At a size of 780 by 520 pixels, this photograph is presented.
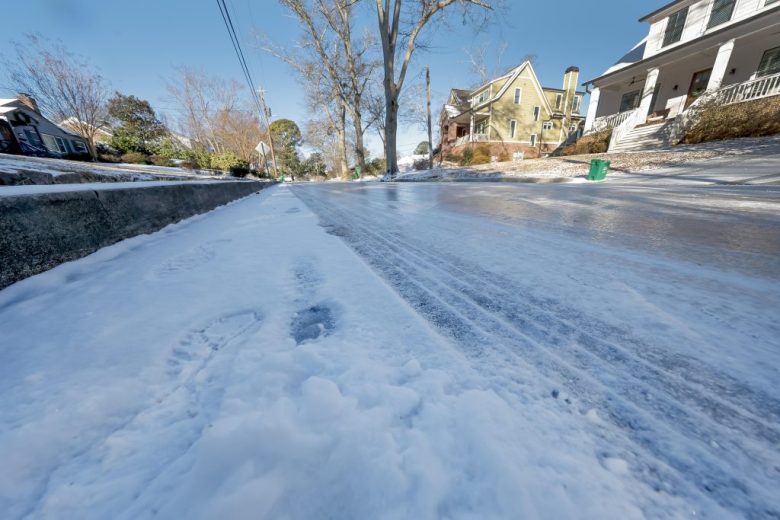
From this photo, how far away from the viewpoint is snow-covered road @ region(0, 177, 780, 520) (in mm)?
495

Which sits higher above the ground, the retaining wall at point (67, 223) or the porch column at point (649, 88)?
the porch column at point (649, 88)

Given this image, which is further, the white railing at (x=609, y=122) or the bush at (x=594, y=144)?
the bush at (x=594, y=144)

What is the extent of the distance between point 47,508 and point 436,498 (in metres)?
0.65

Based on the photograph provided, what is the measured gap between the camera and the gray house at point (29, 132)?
16.2 meters

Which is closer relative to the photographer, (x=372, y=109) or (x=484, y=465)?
(x=484, y=465)

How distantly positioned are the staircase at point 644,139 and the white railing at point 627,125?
125mm

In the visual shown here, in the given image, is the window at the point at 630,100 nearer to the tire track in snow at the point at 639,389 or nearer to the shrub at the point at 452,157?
the shrub at the point at 452,157

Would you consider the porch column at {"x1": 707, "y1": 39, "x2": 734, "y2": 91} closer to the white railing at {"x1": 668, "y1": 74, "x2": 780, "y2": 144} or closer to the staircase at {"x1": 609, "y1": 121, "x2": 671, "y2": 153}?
the white railing at {"x1": 668, "y1": 74, "x2": 780, "y2": 144}

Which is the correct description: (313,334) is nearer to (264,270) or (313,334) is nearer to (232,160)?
(264,270)

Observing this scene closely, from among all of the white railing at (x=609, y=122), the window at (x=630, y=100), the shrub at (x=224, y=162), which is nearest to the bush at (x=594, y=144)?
the white railing at (x=609, y=122)

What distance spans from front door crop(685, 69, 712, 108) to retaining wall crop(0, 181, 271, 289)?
1955cm

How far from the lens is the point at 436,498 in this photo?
1.63 ft

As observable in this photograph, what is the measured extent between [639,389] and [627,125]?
1707 cm

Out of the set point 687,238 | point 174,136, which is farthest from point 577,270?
point 174,136
